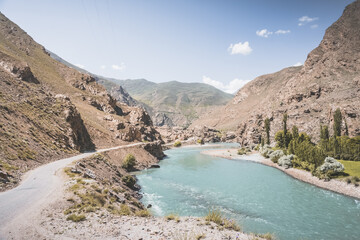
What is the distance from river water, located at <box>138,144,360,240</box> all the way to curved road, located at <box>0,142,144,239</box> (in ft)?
36.6

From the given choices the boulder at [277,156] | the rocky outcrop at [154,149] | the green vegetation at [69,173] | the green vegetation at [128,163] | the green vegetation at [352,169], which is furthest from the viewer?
the rocky outcrop at [154,149]

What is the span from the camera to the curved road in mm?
10633

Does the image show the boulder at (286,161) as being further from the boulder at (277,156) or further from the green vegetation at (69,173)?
the green vegetation at (69,173)

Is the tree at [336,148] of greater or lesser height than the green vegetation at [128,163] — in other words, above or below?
above

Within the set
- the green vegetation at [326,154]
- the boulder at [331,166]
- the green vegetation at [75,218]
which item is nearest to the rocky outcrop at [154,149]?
the green vegetation at [326,154]

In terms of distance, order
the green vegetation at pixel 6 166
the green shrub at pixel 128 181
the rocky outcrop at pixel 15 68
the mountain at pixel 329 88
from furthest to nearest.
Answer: the mountain at pixel 329 88 → the rocky outcrop at pixel 15 68 → the green shrub at pixel 128 181 → the green vegetation at pixel 6 166

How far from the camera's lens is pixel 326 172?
108 ft

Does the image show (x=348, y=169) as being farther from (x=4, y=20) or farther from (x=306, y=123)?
(x=4, y=20)

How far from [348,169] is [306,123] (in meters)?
46.1

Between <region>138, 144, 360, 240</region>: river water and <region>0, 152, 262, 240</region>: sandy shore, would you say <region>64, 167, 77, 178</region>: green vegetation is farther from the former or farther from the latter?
<region>138, 144, 360, 240</region>: river water

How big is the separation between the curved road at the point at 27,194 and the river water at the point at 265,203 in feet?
36.6

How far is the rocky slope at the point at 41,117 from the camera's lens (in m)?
23.2

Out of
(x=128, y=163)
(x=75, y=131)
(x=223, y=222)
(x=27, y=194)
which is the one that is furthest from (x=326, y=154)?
(x=75, y=131)

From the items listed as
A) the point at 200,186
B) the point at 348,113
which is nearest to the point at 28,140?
the point at 200,186
